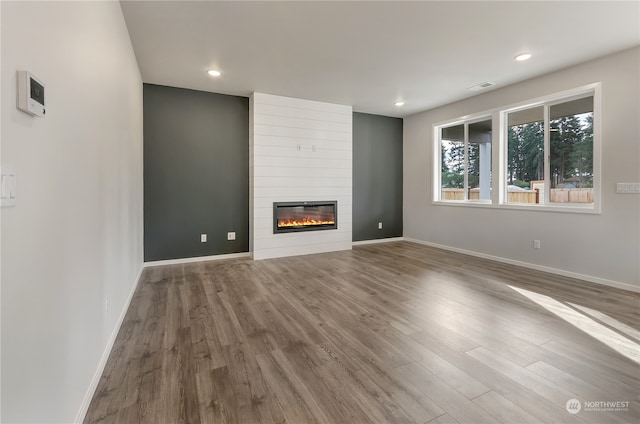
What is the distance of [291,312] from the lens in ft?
9.17

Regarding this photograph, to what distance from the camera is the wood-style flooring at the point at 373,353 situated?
1.55 m

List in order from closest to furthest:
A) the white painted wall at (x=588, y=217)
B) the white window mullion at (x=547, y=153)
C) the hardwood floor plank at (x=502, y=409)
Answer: the hardwood floor plank at (x=502, y=409)
the white painted wall at (x=588, y=217)
the white window mullion at (x=547, y=153)

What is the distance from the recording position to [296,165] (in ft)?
17.1

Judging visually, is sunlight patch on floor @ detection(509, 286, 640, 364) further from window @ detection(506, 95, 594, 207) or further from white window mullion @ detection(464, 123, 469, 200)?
white window mullion @ detection(464, 123, 469, 200)

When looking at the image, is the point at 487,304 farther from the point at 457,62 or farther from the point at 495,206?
the point at 457,62

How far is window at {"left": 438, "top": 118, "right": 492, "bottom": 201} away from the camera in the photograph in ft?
16.9

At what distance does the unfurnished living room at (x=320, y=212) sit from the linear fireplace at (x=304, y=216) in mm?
51

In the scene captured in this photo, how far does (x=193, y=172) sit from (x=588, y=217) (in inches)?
218

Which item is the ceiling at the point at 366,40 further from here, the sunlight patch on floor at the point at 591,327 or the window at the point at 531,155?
the sunlight patch on floor at the point at 591,327

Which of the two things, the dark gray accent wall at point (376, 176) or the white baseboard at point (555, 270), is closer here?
the white baseboard at point (555, 270)

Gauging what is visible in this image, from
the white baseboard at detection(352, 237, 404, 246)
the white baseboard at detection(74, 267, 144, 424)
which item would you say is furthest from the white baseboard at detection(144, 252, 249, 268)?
the white baseboard at detection(352, 237, 404, 246)

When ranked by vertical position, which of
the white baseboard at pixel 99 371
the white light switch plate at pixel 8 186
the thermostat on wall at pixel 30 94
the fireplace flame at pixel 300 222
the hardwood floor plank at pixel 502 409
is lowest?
the hardwood floor plank at pixel 502 409

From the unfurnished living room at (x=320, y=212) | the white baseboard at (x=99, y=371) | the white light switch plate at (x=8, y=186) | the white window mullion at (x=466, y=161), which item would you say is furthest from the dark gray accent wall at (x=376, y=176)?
the white light switch plate at (x=8, y=186)

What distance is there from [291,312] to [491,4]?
3.26 metres
